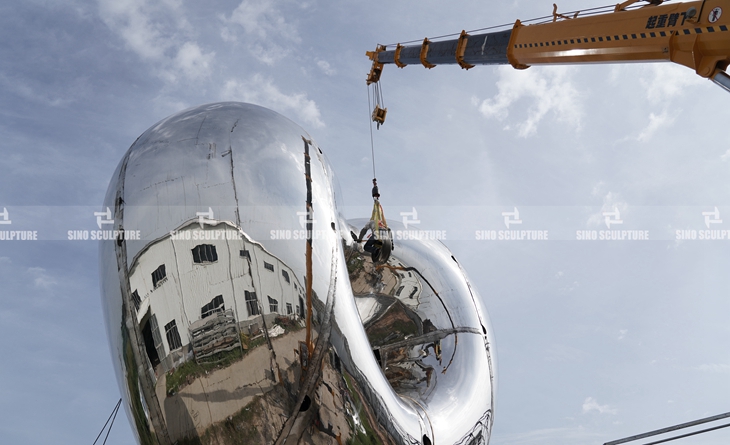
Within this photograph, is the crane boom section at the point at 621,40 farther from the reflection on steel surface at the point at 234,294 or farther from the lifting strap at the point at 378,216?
the reflection on steel surface at the point at 234,294

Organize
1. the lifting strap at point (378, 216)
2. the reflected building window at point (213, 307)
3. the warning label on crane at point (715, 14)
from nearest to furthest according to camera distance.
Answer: the reflected building window at point (213, 307)
the lifting strap at point (378, 216)
the warning label on crane at point (715, 14)

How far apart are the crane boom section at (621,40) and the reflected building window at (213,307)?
6.34 m

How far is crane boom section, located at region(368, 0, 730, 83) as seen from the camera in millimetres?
6871

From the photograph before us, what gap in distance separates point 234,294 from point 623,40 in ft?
22.3

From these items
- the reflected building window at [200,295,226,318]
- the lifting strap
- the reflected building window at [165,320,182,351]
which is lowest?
the reflected building window at [165,320,182,351]

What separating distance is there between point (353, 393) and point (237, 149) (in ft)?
4.82

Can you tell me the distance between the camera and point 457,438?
4773mm

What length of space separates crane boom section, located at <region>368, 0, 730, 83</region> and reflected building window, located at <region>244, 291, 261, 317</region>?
6.20m

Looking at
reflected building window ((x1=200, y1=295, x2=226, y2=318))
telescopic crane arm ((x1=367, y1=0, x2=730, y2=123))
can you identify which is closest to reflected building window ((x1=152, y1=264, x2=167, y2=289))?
reflected building window ((x1=200, y1=295, x2=226, y2=318))

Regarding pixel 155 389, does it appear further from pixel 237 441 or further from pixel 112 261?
pixel 112 261

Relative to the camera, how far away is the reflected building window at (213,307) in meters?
3.01

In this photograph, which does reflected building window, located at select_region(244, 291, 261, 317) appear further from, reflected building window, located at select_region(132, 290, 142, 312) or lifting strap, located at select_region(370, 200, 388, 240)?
lifting strap, located at select_region(370, 200, 388, 240)

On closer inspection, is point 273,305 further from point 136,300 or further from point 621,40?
point 621,40

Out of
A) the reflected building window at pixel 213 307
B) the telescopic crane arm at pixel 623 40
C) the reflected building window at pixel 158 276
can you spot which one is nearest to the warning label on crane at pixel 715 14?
the telescopic crane arm at pixel 623 40
